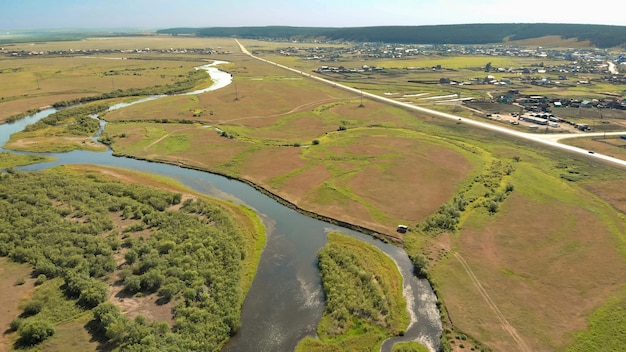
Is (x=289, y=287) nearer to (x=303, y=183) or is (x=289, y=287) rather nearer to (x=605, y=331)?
(x=303, y=183)

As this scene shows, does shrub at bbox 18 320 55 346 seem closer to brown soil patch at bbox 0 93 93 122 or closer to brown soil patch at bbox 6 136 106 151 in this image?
brown soil patch at bbox 6 136 106 151

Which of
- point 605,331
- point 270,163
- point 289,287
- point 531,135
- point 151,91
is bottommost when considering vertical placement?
point 605,331

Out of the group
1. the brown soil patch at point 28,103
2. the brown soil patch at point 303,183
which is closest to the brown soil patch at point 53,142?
the brown soil patch at point 28,103

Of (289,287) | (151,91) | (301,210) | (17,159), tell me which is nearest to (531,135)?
(301,210)

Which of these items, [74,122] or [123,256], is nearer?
[123,256]

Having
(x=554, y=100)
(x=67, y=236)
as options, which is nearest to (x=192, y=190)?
(x=67, y=236)

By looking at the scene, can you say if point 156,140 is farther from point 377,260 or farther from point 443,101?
point 443,101
